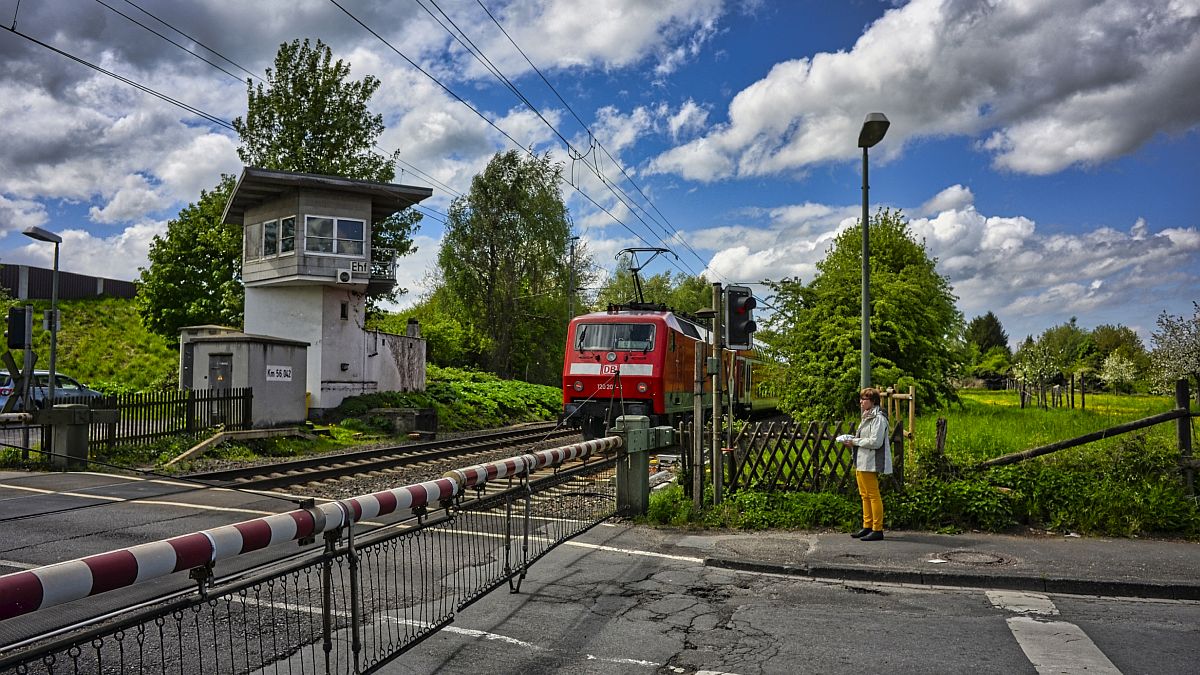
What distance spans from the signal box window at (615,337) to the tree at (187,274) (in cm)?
2978

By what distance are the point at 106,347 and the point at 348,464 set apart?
41.0 metres

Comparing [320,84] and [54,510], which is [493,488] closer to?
[54,510]

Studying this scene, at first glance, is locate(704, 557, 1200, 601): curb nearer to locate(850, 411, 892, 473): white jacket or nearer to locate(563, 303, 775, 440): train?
locate(850, 411, 892, 473): white jacket

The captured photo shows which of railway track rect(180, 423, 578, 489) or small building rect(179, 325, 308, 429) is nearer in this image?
railway track rect(180, 423, 578, 489)

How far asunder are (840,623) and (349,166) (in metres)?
40.4

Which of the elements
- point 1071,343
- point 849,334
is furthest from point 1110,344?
point 849,334

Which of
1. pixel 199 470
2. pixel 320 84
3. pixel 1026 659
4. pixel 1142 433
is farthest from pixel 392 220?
pixel 1026 659

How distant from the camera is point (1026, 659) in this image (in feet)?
17.5

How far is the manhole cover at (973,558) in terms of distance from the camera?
8008mm

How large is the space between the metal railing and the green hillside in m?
35.3

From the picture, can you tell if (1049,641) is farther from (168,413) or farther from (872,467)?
(168,413)

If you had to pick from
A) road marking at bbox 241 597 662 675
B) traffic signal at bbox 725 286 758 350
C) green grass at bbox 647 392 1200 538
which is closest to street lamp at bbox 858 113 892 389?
green grass at bbox 647 392 1200 538

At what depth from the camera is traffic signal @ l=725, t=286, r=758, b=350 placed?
415 inches

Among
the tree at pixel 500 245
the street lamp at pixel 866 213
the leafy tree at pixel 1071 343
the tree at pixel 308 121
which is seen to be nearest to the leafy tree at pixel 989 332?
the leafy tree at pixel 1071 343
